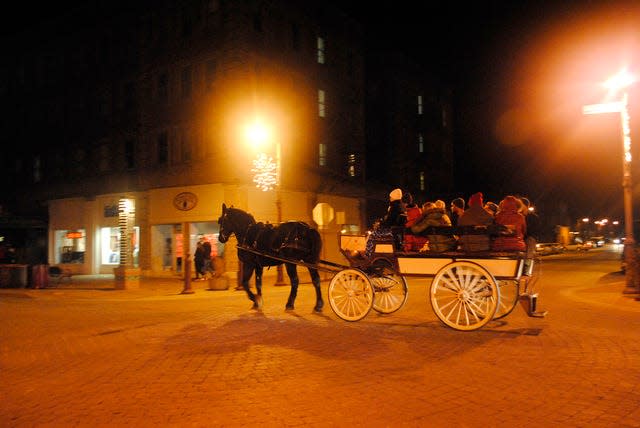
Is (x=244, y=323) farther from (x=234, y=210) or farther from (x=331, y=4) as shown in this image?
(x=331, y=4)

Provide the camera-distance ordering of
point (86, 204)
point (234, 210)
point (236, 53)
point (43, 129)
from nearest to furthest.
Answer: point (234, 210)
point (236, 53)
point (86, 204)
point (43, 129)

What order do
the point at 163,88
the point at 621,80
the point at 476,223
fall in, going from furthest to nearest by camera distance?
1. the point at 163,88
2. the point at 621,80
3. the point at 476,223

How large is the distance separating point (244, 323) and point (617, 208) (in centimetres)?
8850

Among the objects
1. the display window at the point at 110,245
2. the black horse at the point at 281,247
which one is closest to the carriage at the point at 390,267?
the black horse at the point at 281,247

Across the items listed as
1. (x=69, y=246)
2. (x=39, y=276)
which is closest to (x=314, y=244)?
(x=39, y=276)

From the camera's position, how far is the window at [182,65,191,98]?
A: 1026 inches

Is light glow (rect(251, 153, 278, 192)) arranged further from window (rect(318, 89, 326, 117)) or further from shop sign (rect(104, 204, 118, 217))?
shop sign (rect(104, 204, 118, 217))

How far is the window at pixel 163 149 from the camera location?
26.7m

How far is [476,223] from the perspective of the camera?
30.3 feet

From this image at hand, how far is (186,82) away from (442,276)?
20660mm

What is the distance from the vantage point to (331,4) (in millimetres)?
30438

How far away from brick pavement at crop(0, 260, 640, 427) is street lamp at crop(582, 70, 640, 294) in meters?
3.05

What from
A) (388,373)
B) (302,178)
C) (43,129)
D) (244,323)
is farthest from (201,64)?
(388,373)

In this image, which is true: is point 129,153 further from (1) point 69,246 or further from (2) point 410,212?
(2) point 410,212
